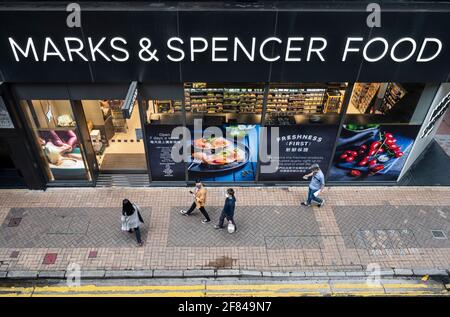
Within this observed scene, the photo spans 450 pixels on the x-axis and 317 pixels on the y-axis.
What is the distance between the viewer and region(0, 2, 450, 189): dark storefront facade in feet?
26.4

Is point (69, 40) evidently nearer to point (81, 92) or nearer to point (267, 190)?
point (81, 92)

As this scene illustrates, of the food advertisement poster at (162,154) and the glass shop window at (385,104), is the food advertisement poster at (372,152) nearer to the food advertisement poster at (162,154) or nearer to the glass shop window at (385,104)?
the glass shop window at (385,104)

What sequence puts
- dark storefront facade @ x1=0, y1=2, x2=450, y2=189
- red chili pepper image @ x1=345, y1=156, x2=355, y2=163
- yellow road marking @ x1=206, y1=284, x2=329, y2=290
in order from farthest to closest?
1. red chili pepper image @ x1=345, y1=156, x2=355, y2=163
2. yellow road marking @ x1=206, y1=284, x2=329, y2=290
3. dark storefront facade @ x1=0, y1=2, x2=450, y2=189

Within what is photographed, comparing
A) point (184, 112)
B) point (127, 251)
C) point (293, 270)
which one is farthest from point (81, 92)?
point (293, 270)

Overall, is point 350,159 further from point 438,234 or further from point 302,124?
point 438,234

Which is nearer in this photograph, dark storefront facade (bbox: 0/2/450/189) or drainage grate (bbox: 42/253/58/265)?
dark storefront facade (bbox: 0/2/450/189)

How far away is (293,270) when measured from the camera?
8688 mm

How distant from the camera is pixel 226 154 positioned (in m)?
10.5

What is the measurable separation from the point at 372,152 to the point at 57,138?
880 centimetres

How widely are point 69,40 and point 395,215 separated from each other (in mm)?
9330

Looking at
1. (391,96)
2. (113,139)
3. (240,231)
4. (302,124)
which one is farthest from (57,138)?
(391,96)

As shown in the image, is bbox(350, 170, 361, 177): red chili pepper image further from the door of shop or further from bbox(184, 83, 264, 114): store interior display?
the door of shop

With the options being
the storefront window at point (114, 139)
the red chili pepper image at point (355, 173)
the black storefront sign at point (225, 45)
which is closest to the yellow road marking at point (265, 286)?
the red chili pepper image at point (355, 173)

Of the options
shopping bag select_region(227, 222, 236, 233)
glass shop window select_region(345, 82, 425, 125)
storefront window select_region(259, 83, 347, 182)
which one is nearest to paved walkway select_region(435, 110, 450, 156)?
glass shop window select_region(345, 82, 425, 125)
